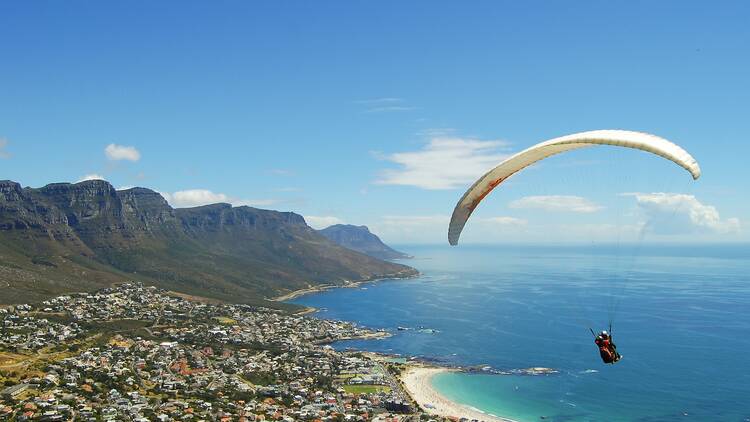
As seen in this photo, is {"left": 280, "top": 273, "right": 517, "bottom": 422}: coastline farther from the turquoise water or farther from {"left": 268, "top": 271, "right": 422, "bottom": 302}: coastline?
{"left": 268, "top": 271, "right": 422, "bottom": 302}: coastline

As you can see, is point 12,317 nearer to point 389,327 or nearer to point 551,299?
point 389,327

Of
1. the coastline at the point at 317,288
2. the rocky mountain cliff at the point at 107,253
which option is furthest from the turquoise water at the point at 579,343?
the rocky mountain cliff at the point at 107,253

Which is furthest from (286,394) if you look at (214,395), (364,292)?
(364,292)

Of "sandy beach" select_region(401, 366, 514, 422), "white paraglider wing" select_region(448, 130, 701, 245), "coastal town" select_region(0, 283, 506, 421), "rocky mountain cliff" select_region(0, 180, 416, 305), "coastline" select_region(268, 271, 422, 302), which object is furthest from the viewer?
"coastline" select_region(268, 271, 422, 302)

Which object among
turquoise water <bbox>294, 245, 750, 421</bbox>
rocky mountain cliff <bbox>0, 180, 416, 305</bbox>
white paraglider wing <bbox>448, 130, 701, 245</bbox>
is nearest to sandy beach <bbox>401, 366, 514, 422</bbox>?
turquoise water <bbox>294, 245, 750, 421</bbox>

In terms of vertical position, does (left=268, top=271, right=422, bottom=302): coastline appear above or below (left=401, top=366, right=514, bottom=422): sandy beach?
above

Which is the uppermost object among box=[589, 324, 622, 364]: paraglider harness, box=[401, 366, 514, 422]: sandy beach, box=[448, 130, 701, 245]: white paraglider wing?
box=[448, 130, 701, 245]: white paraglider wing

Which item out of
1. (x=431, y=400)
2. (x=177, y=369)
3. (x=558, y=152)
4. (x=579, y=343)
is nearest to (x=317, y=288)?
(x=579, y=343)
